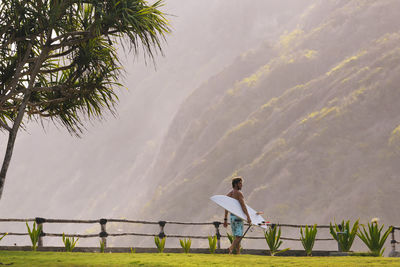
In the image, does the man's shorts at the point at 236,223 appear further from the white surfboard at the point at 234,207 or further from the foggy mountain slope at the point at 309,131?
the foggy mountain slope at the point at 309,131

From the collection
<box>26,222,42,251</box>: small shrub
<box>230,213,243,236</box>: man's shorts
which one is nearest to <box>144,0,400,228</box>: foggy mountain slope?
Answer: <box>230,213,243,236</box>: man's shorts

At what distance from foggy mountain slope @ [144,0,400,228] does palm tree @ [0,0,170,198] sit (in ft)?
208

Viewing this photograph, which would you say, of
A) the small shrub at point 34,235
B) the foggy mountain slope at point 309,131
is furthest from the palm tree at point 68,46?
the foggy mountain slope at point 309,131

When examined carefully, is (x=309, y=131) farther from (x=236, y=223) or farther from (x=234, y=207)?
(x=234, y=207)

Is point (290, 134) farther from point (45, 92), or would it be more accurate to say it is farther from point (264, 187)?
point (45, 92)

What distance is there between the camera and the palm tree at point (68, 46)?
1173 centimetres

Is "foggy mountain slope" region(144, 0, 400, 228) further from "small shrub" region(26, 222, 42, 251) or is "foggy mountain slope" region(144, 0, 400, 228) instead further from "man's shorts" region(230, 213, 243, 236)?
"small shrub" region(26, 222, 42, 251)

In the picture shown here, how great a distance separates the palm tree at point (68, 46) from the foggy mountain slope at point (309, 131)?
6341 cm

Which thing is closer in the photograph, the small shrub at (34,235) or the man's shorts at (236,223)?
the man's shorts at (236,223)

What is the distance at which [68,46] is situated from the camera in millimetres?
12938

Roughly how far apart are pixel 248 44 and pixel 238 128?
88.8 m

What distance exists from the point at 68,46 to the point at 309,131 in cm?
8534

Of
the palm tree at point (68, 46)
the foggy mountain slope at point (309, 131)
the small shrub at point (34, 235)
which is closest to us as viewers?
the palm tree at point (68, 46)

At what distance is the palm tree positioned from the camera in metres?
11.7
